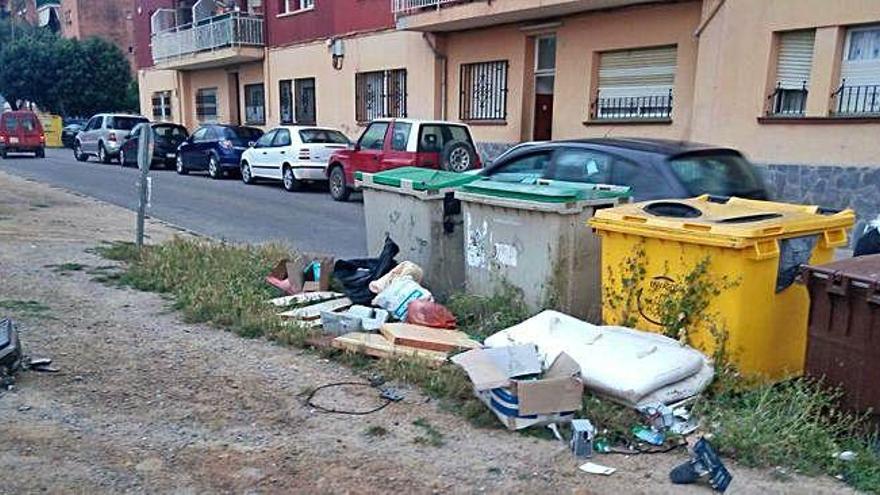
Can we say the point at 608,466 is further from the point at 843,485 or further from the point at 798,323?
the point at 798,323

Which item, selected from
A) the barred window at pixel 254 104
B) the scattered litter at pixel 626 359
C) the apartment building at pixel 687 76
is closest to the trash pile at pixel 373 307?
the scattered litter at pixel 626 359

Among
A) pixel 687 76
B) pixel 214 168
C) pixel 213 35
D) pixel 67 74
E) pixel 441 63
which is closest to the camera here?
pixel 687 76

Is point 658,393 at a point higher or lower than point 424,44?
lower

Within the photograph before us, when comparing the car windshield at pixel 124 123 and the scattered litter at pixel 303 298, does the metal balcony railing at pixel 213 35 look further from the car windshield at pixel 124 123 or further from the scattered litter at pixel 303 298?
the scattered litter at pixel 303 298

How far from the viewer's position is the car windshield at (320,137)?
17078 millimetres

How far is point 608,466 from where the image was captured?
3.54 metres

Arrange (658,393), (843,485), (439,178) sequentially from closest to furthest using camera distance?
(843,485)
(658,393)
(439,178)

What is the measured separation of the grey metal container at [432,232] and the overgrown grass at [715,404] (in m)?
0.48

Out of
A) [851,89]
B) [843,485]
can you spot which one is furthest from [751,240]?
[851,89]

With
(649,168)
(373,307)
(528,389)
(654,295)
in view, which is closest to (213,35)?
(373,307)

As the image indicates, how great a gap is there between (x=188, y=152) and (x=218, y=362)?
Result: 1784 centimetres

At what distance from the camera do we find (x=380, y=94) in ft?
67.7

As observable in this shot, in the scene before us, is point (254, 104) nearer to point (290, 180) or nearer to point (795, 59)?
point (290, 180)

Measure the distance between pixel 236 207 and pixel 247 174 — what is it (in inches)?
196
